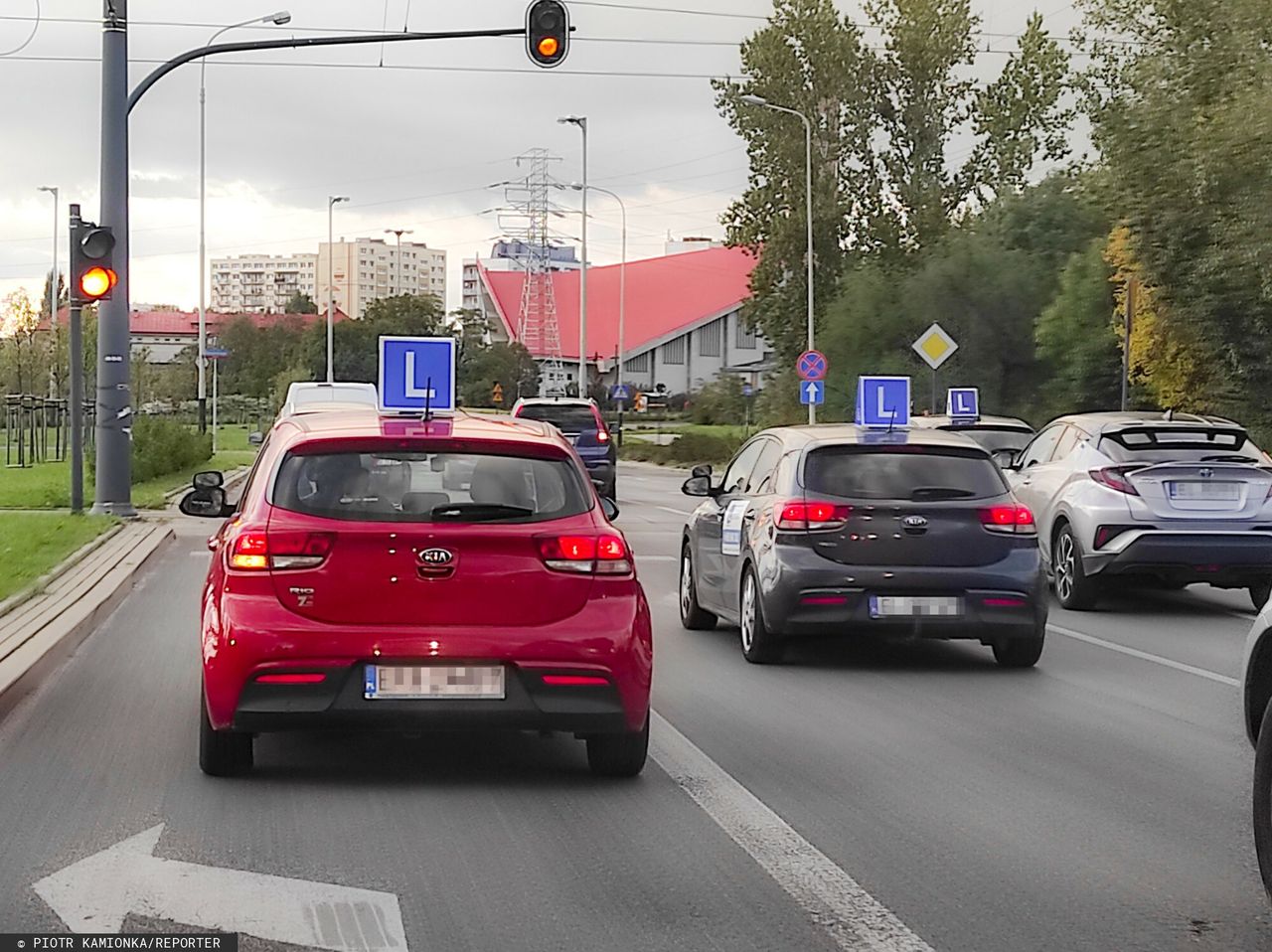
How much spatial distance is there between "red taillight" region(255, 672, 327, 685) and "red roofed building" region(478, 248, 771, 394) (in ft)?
378

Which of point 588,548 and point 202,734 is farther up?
point 588,548

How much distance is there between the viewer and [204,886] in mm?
6164

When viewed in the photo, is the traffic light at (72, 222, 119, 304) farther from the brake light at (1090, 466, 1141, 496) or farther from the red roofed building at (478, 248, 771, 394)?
the red roofed building at (478, 248, 771, 394)

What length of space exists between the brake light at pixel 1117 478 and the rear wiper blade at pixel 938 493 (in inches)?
159

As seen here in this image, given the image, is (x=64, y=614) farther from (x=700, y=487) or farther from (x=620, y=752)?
(x=620, y=752)

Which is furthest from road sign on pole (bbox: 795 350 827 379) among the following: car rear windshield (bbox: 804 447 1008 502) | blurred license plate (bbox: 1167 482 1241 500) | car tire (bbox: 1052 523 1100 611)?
car rear windshield (bbox: 804 447 1008 502)

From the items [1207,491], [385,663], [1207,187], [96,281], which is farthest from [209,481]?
[1207,187]

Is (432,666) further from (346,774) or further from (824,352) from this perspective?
(824,352)

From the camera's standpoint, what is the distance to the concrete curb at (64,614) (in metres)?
10.8

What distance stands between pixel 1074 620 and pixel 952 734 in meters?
6.17

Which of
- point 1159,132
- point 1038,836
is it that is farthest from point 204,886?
point 1159,132

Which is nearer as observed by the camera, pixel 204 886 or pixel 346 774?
Result: pixel 204 886

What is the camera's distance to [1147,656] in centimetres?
1298

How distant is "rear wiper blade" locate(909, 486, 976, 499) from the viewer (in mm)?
12062
